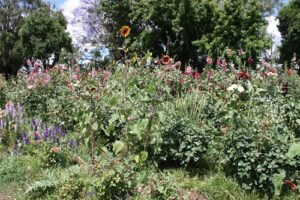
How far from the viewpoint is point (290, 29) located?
1137 inches

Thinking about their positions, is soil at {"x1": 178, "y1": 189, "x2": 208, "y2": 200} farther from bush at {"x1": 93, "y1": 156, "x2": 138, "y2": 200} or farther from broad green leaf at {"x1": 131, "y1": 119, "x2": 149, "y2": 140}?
broad green leaf at {"x1": 131, "y1": 119, "x2": 149, "y2": 140}

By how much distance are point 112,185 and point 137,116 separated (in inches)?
42.3

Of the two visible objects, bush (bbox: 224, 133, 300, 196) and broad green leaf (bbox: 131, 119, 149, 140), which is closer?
bush (bbox: 224, 133, 300, 196)

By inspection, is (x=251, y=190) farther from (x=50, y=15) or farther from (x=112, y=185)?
(x=50, y=15)

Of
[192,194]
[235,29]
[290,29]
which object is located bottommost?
[192,194]

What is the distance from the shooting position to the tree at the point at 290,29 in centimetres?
2872

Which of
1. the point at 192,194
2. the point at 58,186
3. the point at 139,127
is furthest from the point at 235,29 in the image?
the point at 58,186

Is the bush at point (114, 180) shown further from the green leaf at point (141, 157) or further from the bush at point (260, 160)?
the bush at point (260, 160)

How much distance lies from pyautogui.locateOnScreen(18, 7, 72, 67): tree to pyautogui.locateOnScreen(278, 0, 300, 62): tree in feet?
59.9

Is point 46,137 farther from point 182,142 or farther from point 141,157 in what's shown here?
point 182,142

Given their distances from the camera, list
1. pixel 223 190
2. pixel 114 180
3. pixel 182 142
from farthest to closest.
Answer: pixel 182 142 → pixel 223 190 → pixel 114 180

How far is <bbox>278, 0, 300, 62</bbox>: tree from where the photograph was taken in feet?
94.2

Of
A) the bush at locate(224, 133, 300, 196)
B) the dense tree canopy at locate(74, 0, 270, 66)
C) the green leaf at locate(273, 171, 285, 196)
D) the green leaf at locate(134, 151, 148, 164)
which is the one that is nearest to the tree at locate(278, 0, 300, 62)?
the dense tree canopy at locate(74, 0, 270, 66)

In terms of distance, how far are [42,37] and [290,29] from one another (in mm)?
21008
